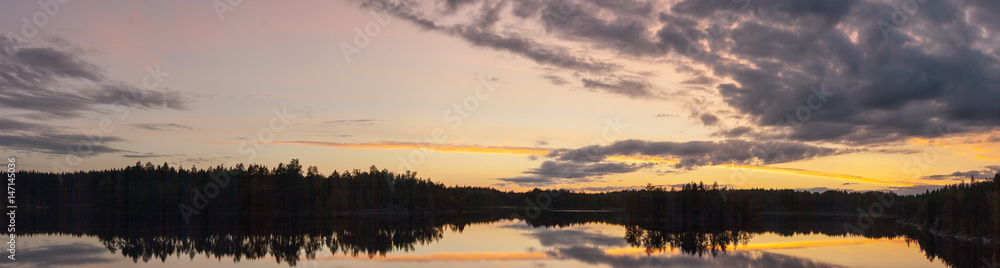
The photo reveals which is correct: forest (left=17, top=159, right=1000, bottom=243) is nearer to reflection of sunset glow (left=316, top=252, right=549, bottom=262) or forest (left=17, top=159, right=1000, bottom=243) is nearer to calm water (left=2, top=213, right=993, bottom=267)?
calm water (left=2, top=213, right=993, bottom=267)

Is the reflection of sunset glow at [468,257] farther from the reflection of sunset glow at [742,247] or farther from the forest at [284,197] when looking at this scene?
the forest at [284,197]

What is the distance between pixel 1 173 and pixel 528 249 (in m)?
202

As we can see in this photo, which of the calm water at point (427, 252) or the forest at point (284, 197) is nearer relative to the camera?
the calm water at point (427, 252)

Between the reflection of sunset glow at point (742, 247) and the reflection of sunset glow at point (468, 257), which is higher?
the reflection of sunset glow at point (468, 257)

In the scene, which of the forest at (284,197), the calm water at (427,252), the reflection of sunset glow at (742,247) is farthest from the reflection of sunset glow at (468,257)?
the forest at (284,197)

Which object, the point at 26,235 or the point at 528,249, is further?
the point at 26,235

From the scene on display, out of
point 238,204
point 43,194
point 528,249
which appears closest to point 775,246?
point 528,249

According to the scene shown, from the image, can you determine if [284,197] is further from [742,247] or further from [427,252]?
[742,247]

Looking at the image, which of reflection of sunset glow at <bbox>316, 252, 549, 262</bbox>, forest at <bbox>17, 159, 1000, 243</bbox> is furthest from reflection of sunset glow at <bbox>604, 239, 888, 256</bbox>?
forest at <bbox>17, 159, 1000, 243</bbox>

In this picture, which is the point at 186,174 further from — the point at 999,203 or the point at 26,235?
the point at 999,203

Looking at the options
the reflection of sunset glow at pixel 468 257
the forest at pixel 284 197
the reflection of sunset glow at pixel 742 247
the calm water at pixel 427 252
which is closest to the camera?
the calm water at pixel 427 252

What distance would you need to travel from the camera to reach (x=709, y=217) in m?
145

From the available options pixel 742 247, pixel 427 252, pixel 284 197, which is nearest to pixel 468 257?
pixel 427 252

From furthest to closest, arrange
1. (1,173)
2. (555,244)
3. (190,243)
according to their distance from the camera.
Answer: (1,173) < (555,244) < (190,243)
